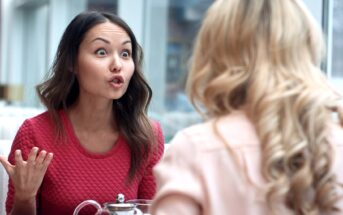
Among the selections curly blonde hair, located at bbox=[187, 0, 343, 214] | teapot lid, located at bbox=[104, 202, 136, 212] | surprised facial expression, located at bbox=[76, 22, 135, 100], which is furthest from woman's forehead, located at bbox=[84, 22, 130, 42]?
curly blonde hair, located at bbox=[187, 0, 343, 214]

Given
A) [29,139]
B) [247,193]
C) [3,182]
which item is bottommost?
[3,182]

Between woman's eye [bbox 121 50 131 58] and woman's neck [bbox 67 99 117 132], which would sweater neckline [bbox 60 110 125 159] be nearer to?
woman's neck [bbox 67 99 117 132]

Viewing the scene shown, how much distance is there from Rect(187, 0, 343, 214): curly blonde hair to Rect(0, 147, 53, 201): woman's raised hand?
0.56 m

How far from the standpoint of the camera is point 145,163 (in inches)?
78.2

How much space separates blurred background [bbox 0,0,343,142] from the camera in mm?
2738

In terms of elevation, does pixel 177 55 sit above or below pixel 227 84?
below

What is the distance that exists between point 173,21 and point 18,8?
3.81 meters

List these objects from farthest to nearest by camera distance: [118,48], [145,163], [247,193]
→ [145,163] < [118,48] < [247,193]

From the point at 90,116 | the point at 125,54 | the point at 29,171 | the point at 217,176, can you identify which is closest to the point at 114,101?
the point at 90,116

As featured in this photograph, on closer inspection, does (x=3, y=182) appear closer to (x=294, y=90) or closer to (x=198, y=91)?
(x=198, y=91)

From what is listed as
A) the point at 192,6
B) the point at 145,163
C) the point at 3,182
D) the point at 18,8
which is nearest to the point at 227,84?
the point at 145,163

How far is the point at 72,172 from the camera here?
6.18 ft

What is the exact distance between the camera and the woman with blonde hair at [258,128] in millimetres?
1020

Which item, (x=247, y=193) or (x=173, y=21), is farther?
(x=173, y=21)
